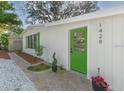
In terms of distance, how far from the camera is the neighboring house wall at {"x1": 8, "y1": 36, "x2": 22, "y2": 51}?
23828mm

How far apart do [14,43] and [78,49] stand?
17.8 metres

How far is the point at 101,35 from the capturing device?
20.5ft

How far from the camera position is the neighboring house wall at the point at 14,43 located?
2383cm

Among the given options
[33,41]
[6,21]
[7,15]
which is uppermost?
[7,15]

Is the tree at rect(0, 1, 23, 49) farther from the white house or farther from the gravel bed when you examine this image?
the gravel bed

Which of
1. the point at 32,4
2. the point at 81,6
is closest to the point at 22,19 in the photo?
the point at 32,4

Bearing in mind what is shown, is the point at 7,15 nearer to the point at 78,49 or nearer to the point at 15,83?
the point at 78,49

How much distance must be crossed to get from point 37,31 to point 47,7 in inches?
511

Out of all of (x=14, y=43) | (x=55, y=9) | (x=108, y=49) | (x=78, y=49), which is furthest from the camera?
(x=55, y=9)

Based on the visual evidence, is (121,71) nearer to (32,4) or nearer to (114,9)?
(114,9)

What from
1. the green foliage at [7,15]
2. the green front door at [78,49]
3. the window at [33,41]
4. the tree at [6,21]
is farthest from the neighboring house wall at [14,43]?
the green front door at [78,49]

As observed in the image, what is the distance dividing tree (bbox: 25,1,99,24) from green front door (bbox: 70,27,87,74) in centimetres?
1824

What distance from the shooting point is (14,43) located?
24.1m

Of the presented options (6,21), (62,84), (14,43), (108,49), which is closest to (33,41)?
(6,21)
